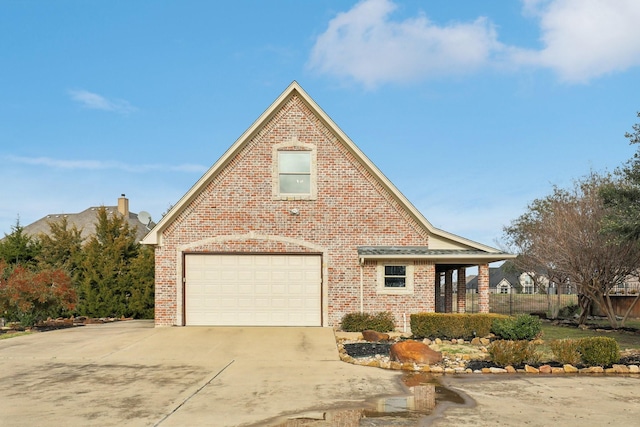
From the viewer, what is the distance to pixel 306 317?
63.8 ft

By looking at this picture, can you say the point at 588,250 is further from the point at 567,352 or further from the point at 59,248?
the point at 59,248

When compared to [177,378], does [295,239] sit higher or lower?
higher

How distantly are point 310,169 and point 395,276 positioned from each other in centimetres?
477

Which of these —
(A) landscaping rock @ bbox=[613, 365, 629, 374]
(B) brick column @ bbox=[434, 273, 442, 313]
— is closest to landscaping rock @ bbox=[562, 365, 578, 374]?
(A) landscaping rock @ bbox=[613, 365, 629, 374]

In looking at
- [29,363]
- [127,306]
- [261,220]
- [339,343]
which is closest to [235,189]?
[261,220]

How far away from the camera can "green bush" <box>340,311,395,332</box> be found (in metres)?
18.6

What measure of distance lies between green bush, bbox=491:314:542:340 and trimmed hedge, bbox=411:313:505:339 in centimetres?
48

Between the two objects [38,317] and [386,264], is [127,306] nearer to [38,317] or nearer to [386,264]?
[38,317]

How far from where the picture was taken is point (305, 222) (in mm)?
19781

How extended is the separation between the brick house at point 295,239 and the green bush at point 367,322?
446 millimetres

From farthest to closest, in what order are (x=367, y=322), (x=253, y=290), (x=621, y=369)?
(x=253, y=290) < (x=367, y=322) < (x=621, y=369)

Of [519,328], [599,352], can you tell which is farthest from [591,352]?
[519,328]

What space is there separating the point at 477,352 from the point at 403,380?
4314 mm

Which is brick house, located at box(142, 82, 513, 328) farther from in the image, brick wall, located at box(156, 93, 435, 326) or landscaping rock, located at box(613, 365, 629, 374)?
landscaping rock, located at box(613, 365, 629, 374)
